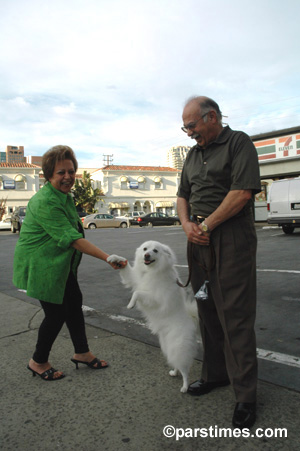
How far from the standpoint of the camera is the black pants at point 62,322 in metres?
2.95

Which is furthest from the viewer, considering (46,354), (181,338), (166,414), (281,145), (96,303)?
(281,145)

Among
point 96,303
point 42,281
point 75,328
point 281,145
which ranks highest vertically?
point 281,145

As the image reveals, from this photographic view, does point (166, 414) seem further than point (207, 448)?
Yes

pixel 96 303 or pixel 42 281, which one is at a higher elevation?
pixel 42 281

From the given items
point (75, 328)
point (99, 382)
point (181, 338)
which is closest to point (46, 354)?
point (75, 328)

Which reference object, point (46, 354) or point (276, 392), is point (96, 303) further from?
point (276, 392)

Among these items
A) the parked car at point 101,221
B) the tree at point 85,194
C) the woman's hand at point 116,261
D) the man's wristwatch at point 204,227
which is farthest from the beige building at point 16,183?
the man's wristwatch at point 204,227

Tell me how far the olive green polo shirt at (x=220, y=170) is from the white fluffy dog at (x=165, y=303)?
66cm

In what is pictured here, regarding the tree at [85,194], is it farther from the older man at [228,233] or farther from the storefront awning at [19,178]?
the older man at [228,233]

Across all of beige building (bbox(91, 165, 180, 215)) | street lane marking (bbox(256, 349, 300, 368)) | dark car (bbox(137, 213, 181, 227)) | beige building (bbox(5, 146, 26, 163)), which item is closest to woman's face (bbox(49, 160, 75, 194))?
street lane marking (bbox(256, 349, 300, 368))

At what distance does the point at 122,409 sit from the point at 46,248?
133cm

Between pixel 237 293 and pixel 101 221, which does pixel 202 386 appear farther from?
pixel 101 221

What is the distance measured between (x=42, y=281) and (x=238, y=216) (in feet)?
5.28

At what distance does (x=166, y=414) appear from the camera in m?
2.33
